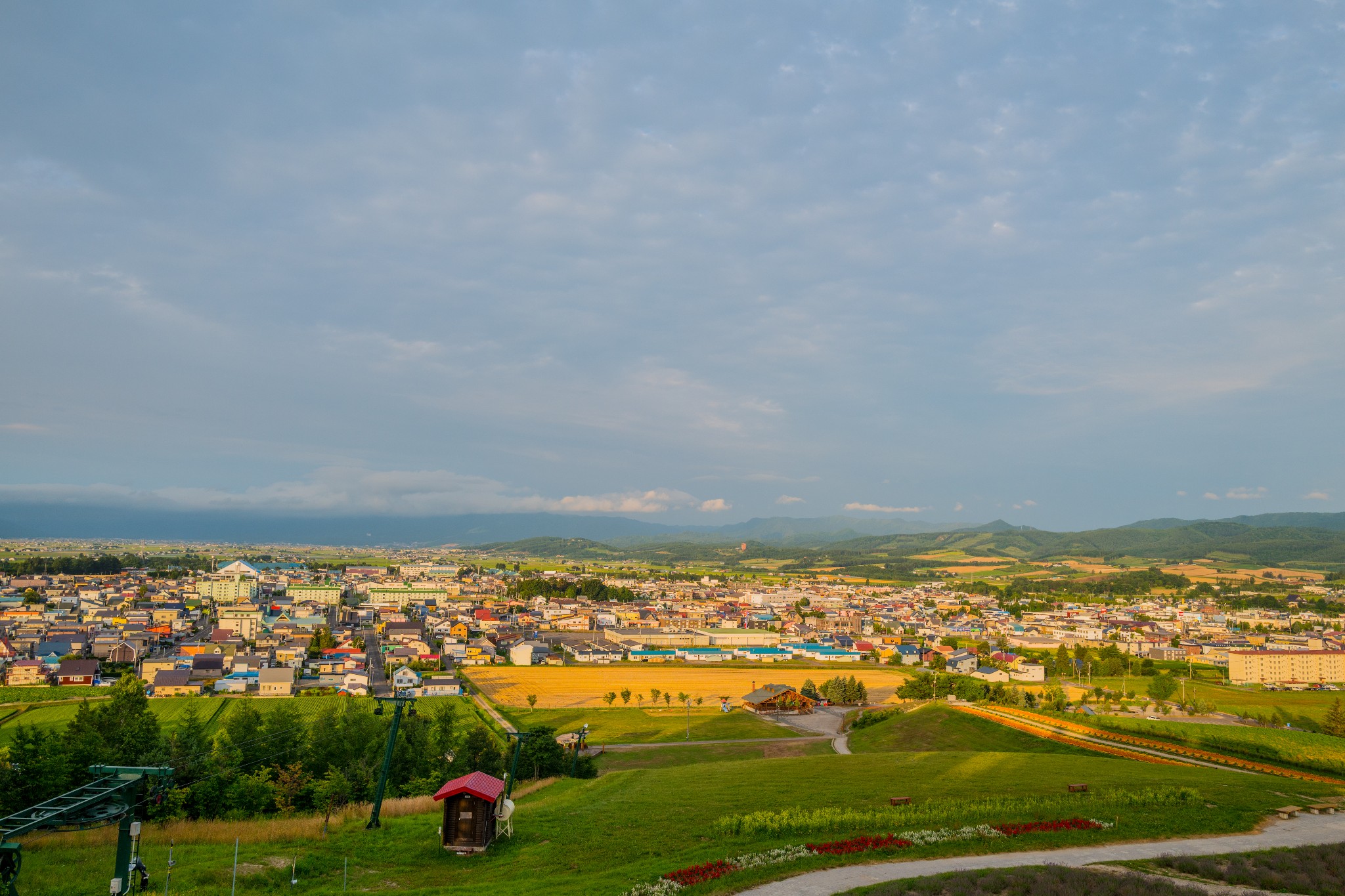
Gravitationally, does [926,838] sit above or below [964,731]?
above

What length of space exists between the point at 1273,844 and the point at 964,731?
70.9 feet

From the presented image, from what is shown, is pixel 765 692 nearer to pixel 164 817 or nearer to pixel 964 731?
pixel 964 731

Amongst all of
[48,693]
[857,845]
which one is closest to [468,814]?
[857,845]

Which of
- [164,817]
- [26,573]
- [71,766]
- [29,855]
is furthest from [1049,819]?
[26,573]

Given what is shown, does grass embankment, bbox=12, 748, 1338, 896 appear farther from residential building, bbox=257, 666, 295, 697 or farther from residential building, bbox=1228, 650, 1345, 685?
residential building, bbox=1228, 650, 1345, 685

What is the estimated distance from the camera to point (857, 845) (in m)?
12.9

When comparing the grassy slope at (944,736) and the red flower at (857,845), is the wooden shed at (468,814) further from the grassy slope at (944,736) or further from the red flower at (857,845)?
the grassy slope at (944,736)

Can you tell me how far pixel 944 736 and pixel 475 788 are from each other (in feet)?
82.2

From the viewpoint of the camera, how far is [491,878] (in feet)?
41.0

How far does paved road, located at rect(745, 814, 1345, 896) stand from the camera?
36.0 ft

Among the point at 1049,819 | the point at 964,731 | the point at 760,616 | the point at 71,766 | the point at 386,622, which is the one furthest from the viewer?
the point at 760,616

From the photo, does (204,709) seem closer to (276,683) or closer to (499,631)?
(276,683)

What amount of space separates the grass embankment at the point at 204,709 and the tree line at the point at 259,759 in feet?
27.2

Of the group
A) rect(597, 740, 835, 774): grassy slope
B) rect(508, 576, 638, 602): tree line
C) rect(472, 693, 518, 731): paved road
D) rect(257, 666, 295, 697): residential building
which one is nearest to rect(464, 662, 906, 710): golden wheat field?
rect(472, 693, 518, 731): paved road
